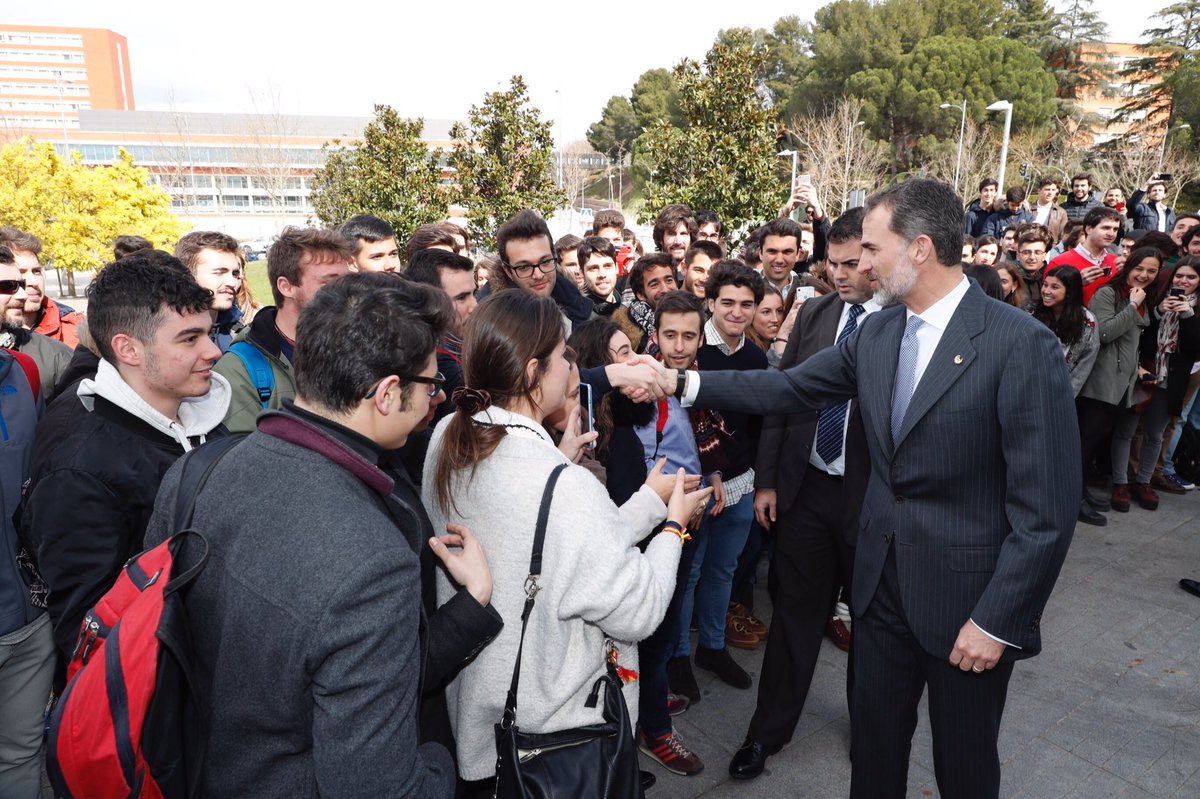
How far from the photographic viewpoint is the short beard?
7.89ft

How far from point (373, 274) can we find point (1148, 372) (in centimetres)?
698

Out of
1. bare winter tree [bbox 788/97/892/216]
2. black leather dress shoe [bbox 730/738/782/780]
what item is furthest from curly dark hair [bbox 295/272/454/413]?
bare winter tree [bbox 788/97/892/216]

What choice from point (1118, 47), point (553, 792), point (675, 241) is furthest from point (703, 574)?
point (1118, 47)

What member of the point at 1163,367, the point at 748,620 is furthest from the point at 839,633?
the point at 1163,367

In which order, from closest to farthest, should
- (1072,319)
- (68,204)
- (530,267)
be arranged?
(530,267) < (1072,319) < (68,204)

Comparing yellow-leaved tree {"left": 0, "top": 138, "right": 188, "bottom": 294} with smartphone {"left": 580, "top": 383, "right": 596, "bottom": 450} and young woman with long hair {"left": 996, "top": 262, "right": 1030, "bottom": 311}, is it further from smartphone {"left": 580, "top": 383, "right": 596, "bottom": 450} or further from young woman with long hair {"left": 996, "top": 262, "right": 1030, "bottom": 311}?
smartphone {"left": 580, "top": 383, "right": 596, "bottom": 450}

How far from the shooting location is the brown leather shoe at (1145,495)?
6.36 meters

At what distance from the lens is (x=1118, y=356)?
19.9ft

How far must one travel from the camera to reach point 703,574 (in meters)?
3.97

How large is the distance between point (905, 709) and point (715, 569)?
1440 millimetres

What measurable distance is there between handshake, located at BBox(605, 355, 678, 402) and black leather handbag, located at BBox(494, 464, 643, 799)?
3.74 feet

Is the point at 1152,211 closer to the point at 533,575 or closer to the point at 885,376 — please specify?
the point at 885,376

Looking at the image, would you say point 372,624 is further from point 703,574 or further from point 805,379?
point 703,574

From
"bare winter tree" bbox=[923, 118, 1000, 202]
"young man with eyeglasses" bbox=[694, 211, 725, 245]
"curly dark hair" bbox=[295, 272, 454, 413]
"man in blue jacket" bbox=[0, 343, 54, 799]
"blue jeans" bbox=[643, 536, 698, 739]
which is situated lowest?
"blue jeans" bbox=[643, 536, 698, 739]
